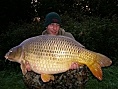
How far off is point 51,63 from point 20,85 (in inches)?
108

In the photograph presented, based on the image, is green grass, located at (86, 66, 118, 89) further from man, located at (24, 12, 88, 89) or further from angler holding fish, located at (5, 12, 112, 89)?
angler holding fish, located at (5, 12, 112, 89)

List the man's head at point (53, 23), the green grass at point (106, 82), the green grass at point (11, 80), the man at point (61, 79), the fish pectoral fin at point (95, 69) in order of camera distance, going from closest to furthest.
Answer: the fish pectoral fin at point (95, 69), the man's head at point (53, 23), the man at point (61, 79), the green grass at point (106, 82), the green grass at point (11, 80)

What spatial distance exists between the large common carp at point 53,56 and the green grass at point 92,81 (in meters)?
2.28

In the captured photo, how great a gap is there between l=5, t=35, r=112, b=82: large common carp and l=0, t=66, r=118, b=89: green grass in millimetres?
2277

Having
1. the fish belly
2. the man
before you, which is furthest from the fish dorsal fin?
the man

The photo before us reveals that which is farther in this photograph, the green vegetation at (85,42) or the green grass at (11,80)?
the green vegetation at (85,42)

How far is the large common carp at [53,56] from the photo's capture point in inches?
120

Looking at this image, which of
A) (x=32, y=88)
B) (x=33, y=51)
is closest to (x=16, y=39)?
(x=32, y=88)

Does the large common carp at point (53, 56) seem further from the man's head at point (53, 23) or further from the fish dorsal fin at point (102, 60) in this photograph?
the man's head at point (53, 23)

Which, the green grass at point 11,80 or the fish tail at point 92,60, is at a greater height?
the fish tail at point 92,60

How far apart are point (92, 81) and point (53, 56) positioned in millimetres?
2686

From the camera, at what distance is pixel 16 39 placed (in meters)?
8.53

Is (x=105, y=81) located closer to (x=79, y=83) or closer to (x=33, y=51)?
(x=79, y=83)

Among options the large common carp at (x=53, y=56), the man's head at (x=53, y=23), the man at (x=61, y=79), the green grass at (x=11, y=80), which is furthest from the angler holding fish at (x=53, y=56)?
the green grass at (x=11, y=80)
